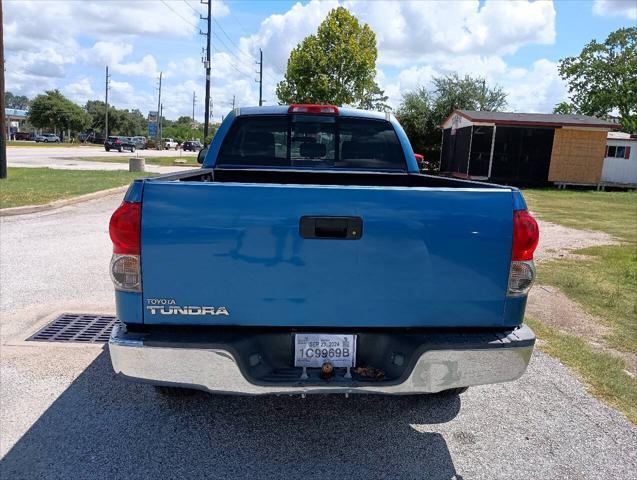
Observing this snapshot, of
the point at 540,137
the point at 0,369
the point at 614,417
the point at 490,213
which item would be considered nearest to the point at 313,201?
the point at 490,213

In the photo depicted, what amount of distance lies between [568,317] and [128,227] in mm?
5145

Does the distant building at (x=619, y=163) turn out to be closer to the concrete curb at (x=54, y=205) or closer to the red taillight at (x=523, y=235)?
the concrete curb at (x=54, y=205)

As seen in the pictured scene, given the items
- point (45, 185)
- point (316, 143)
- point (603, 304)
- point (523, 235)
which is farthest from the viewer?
point (45, 185)

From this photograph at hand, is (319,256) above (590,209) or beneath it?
above

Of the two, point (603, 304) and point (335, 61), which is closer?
point (603, 304)

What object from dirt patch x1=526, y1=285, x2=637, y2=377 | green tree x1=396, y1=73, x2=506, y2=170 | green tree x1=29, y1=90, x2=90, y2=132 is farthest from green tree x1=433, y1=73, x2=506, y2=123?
green tree x1=29, y1=90, x2=90, y2=132

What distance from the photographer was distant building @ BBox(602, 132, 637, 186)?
91.6ft

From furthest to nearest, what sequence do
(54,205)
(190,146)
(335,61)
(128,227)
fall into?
(190,146) < (335,61) < (54,205) < (128,227)

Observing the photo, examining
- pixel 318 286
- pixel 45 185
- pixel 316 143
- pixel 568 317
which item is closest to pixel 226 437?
pixel 318 286

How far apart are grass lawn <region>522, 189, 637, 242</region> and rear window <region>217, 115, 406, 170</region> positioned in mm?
9456

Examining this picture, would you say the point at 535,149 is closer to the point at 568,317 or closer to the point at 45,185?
the point at 45,185

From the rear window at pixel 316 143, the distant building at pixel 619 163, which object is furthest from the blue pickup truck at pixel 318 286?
the distant building at pixel 619 163

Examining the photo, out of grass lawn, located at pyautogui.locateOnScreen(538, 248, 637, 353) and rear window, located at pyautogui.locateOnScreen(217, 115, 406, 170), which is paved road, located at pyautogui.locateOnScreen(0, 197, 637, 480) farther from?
rear window, located at pyautogui.locateOnScreen(217, 115, 406, 170)

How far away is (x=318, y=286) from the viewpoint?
264cm
